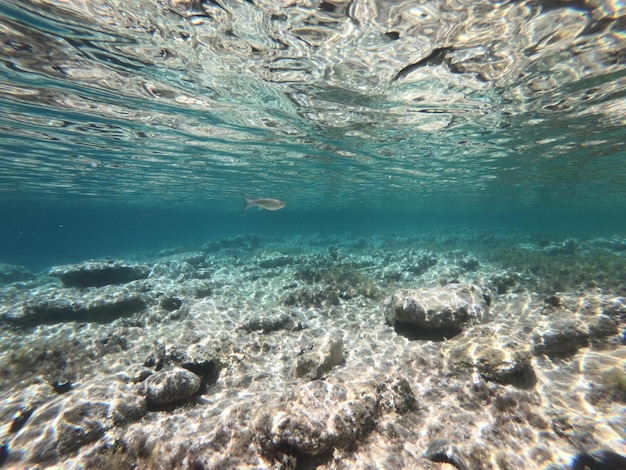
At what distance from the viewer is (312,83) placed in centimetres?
1046

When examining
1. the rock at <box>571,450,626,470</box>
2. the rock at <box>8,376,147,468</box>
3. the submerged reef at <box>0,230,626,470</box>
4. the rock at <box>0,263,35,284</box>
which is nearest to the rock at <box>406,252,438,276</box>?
the submerged reef at <box>0,230,626,470</box>

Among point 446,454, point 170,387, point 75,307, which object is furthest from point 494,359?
point 75,307

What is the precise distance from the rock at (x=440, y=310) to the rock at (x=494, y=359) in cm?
100

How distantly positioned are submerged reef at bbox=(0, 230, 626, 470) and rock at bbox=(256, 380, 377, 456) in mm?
20

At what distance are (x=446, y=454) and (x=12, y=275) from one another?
33.3 m

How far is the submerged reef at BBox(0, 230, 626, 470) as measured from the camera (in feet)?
13.0

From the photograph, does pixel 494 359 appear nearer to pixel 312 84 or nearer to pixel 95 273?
pixel 312 84

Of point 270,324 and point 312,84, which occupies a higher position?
point 312,84

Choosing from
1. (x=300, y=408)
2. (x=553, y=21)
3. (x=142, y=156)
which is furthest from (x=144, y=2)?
(x=142, y=156)

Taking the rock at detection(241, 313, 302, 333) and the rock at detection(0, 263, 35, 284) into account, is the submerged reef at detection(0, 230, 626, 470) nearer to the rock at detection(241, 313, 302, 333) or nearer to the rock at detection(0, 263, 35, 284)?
the rock at detection(241, 313, 302, 333)

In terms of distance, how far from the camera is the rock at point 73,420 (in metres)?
4.23

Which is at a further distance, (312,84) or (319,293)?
(319,293)

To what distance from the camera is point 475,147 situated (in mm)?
18391

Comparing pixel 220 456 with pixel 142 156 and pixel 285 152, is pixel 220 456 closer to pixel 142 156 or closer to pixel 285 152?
pixel 285 152
